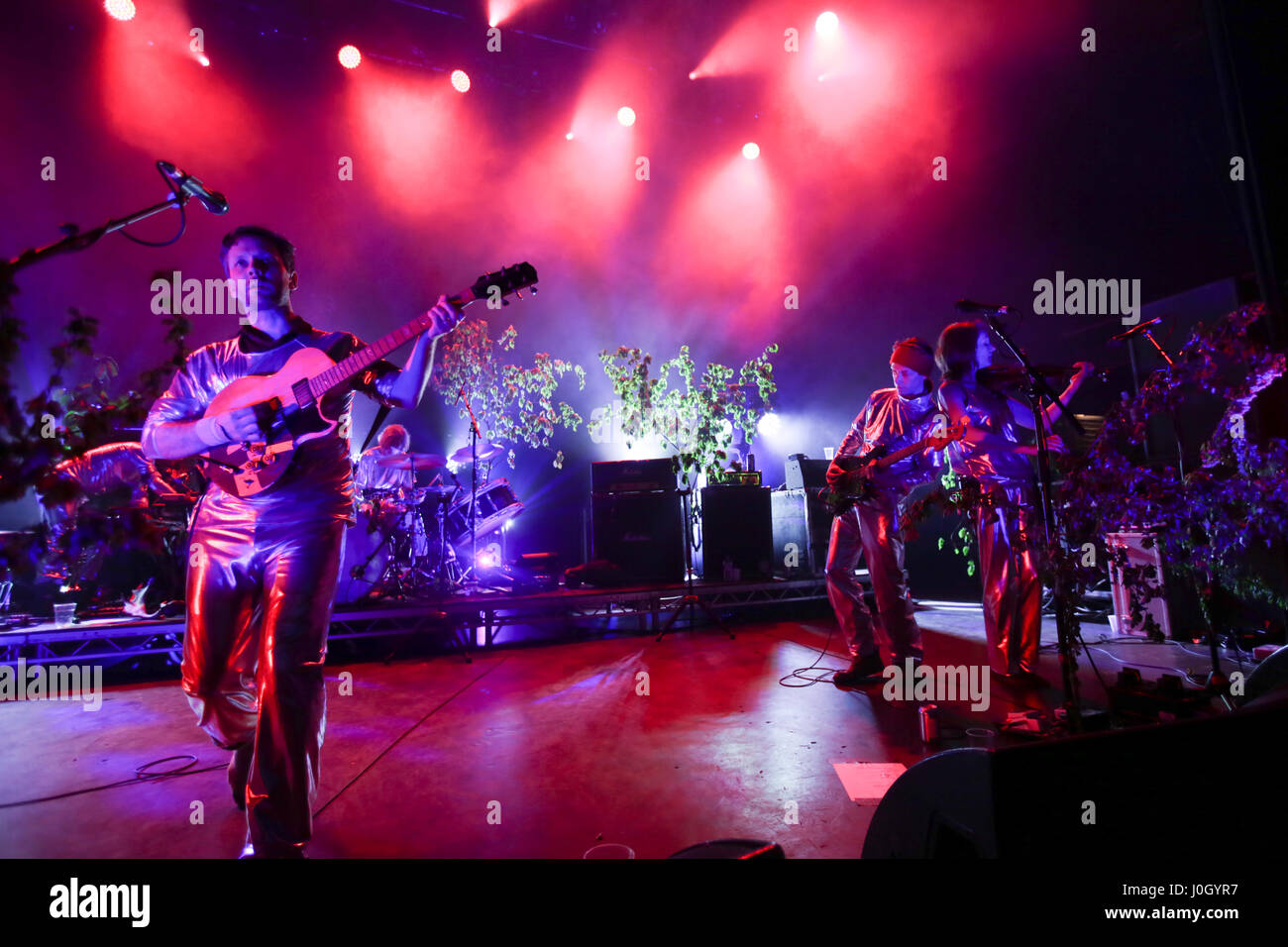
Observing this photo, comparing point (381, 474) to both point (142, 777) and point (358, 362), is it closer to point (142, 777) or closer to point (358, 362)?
point (142, 777)

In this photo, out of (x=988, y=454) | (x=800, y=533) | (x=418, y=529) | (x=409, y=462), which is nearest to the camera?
(x=988, y=454)

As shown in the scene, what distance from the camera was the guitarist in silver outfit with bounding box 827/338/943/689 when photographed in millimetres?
3945

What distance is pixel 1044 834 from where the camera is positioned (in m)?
0.95

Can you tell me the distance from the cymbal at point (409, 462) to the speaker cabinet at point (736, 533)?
10.6 feet

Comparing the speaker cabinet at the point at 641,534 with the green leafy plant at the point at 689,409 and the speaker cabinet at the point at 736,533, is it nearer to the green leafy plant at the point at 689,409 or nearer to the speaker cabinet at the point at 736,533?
the speaker cabinet at the point at 736,533

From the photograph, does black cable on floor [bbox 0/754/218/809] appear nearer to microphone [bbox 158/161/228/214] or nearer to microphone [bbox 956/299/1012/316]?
microphone [bbox 158/161/228/214]

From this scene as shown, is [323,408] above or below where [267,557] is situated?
above

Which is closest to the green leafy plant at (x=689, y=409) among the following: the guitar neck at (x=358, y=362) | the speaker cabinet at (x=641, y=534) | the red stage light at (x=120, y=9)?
the speaker cabinet at (x=641, y=534)

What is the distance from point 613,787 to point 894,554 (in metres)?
2.62

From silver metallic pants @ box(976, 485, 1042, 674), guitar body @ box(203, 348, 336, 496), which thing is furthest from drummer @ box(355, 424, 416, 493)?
silver metallic pants @ box(976, 485, 1042, 674)

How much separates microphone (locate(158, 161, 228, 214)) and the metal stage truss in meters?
3.77

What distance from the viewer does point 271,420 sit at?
2088 millimetres

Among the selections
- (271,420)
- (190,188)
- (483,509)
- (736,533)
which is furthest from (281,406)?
(483,509)

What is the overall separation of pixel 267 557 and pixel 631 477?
4815mm
